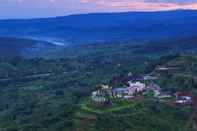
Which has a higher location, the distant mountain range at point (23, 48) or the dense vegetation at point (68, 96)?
the distant mountain range at point (23, 48)

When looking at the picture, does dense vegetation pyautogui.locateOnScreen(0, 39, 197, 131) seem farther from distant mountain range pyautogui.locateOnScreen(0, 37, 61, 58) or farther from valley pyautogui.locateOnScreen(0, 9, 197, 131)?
distant mountain range pyautogui.locateOnScreen(0, 37, 61, 58)

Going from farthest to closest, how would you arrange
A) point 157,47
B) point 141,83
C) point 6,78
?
point 157,47
point 6,78
point 141,83

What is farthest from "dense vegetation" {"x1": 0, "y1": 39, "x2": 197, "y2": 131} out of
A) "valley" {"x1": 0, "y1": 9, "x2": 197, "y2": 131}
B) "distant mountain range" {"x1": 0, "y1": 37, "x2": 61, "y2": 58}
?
"distant mountain range" {"x1": 0, "y1": 37, "x2": 61, "y2": 58}

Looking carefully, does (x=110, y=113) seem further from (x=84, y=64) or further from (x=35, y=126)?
(x=84, y=64)

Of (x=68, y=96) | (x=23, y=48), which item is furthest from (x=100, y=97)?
(x=23, y=48)

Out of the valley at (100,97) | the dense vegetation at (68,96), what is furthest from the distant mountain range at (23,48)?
the valley at (100,97)

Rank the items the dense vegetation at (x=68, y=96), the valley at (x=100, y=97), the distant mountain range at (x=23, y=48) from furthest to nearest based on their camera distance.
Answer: the distant mountain range at (x=23, y=48), the valley at (x=100, y=97), the dense vegetation at (x=68, y=96)

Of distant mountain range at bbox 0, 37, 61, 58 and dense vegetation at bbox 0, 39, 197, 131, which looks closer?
dense vegetation at bbox 0, 39, 197, 131

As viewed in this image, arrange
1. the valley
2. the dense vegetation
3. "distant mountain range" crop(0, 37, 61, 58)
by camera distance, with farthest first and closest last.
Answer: "distant mountain range" crop(0, 37, 61, 58) → the valley → the dense vegetation

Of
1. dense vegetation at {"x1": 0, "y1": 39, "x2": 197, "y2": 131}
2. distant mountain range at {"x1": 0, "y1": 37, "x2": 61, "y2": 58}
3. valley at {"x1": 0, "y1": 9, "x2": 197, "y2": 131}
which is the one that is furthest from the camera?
distant mountain range at {"x1": 0, "y1": 37, "x2": 61, "y2": 58}

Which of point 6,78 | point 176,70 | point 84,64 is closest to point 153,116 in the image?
point 176,70

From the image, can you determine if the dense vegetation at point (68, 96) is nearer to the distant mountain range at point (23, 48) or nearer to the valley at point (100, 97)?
the valley at point (100, 97)
